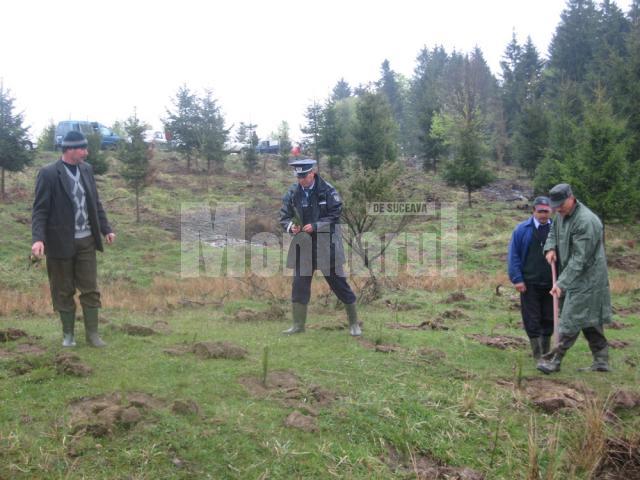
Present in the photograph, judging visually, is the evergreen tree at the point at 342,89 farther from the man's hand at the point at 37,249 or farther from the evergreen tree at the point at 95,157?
the man's hand at the point at 37,249

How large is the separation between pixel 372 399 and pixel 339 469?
1.08 meters

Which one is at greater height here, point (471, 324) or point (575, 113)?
point (575, 113)

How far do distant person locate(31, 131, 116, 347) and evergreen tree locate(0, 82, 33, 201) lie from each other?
25.2 m

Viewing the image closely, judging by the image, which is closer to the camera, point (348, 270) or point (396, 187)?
point (396, 187)

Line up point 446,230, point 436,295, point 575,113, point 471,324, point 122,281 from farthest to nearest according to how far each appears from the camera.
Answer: point 575,113, point 446,230, point 122,281, point 436,295, point 471,324

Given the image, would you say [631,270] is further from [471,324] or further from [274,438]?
[274,438]

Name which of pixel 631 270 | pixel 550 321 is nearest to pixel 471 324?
pixel 550 321

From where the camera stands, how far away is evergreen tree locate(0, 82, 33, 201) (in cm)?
2762

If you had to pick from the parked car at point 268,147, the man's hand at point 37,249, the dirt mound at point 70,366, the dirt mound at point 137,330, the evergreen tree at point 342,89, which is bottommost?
the dirt mound at point 137,330

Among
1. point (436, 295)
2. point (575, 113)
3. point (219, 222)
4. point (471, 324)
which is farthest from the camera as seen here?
point (575, 113)

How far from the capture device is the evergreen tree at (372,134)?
37.5m

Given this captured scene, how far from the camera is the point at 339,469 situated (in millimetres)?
3793

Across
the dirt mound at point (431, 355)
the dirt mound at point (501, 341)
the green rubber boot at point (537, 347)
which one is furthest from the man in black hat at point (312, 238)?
the green rubber boot at point (537, 347)

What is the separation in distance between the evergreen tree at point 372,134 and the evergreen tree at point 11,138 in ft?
65.4
